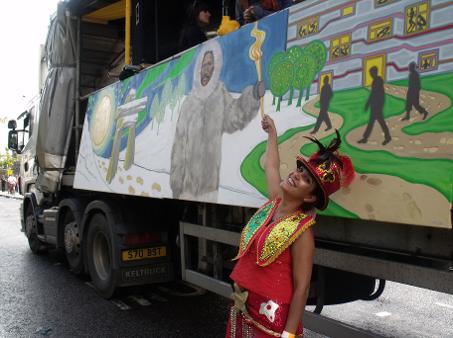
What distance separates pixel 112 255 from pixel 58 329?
0.93m

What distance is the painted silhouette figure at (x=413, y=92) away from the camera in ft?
6.84

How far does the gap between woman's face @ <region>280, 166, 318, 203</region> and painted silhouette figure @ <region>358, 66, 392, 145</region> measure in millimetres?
365

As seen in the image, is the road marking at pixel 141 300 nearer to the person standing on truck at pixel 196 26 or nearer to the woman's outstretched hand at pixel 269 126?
the person standing on truck at pixel 196 26

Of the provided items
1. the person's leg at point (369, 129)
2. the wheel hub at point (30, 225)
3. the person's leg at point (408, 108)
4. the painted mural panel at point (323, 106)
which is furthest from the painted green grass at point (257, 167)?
the wheel hub at point (30, 225)

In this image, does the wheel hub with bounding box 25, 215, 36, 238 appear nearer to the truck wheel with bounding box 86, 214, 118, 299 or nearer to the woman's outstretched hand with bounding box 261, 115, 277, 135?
the truck wheel with bounding box 86, 214, 118, 299

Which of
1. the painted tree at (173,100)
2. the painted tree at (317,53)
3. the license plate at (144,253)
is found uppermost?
the painted tree at (317,53)

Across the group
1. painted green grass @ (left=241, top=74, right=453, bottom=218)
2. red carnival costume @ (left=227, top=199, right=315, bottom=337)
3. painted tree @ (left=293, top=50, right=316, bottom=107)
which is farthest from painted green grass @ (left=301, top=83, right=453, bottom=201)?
red carnival costume @ (left=227, top=199, right=315, bottom=337)

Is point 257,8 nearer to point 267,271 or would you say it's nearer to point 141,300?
point 267,271

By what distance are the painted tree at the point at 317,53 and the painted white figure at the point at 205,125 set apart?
551 millimetres

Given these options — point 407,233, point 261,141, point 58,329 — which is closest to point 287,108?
point 261,141

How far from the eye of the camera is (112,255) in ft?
17.5

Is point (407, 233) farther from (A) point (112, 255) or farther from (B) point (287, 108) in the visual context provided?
(A) point (112, 255)

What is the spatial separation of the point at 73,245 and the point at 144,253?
1.81 metres

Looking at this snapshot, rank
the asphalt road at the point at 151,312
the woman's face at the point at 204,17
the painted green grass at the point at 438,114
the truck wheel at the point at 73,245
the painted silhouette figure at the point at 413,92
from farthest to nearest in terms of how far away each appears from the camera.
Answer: the truck wheel at the point at 73,245 → the woman's face at the point at 204,17 → the asphalt road at the point at 151,312 → the painted silhouette figure at the point at 413,92 → the painted green grass at the point at 438,114
